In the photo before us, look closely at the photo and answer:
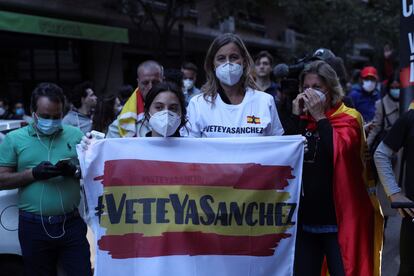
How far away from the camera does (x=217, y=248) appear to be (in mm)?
3277

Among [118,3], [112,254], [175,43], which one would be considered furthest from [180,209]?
[175,43]

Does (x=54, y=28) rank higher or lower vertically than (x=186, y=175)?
higher

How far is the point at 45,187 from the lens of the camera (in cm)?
388

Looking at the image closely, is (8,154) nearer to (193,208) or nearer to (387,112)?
(193,208)

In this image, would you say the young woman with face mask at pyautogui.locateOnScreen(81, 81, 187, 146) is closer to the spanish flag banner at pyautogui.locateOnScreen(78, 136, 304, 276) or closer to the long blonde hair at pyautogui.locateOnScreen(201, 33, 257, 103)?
the spanish flag banner at pyautogui.locateOnScreen(78, 136, 304, 276)

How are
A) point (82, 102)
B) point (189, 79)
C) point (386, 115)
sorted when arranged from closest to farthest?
point (386, 115) → point (189, 79) → point (82, 102)

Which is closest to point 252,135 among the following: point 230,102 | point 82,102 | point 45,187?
point 230,102

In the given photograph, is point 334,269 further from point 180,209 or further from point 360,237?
point 180,209

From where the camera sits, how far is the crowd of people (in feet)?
11.5

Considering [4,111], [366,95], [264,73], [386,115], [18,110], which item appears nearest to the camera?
[264,73]

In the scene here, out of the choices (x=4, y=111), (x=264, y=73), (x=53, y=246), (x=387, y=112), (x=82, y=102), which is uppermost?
(x=264, y=73)

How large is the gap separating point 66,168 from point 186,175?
0.94m

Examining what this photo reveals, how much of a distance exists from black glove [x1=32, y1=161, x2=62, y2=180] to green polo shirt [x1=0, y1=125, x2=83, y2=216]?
5.7 inches

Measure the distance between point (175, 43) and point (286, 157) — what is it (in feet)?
64.0
